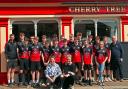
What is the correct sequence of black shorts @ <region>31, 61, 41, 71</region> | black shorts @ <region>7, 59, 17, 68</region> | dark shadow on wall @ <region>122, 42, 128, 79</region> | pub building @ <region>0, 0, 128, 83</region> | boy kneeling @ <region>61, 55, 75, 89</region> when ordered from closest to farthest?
boy kneeling @ <region>61, 55, 75, 89</region> < black shorts @ <region>31, 61, 41, 71</region> < black shorts @ <region>7, 59, 17, 68</region> < pub building @ <region>0, 0, 128, 83</region> < dark shadow on wall @ <region>122, 42, 128, 79</region>

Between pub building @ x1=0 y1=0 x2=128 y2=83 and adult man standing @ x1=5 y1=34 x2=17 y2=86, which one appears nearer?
adult man standing @ x1=5 y1=34 x2=17 y2=86

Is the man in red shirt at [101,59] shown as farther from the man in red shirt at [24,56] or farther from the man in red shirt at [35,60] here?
the man in red shirt at [24,56]

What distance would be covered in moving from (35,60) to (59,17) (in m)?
2.34

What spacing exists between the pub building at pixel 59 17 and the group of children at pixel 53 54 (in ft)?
3.41

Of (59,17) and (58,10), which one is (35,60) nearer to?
(59,17)

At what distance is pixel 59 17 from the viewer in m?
19.1

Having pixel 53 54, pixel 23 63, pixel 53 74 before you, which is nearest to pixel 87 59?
pixel 53 54

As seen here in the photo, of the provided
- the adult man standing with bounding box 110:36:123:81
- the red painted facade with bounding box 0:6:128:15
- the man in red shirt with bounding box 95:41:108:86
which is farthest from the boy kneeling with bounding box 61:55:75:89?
the red painted facade with bounding box 0:6:128:15

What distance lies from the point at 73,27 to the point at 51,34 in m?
0.94

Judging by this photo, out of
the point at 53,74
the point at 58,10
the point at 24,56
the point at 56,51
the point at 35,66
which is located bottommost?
the point at 53,74

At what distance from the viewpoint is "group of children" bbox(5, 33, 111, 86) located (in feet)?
58.4

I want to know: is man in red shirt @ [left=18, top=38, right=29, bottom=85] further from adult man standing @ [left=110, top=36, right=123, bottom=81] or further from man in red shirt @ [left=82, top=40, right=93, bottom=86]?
adult man standing @ [left=110, top=36, right=123, bottom=81]

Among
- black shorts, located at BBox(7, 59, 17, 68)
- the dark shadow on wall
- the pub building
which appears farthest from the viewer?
the dark shadow on wall

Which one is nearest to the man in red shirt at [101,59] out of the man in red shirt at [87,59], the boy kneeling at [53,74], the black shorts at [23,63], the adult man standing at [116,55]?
the man in red shirt at [87,59]
